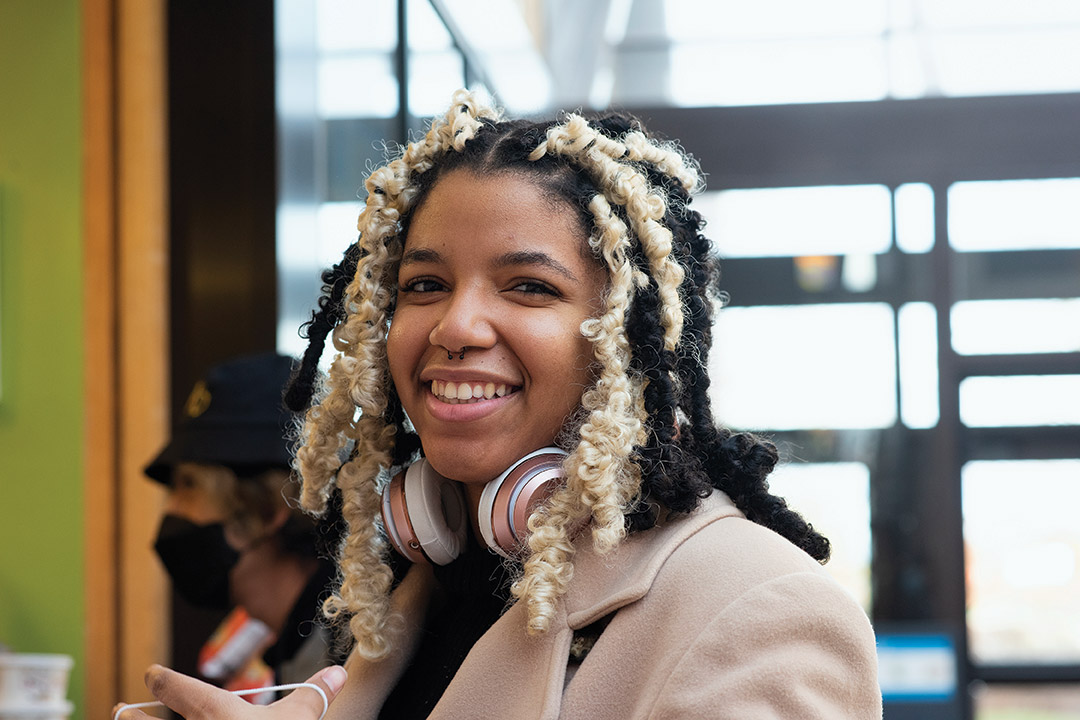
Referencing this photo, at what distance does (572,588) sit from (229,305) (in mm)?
2530

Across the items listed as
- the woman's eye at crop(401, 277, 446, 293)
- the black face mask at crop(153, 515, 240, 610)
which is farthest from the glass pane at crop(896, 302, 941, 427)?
the woman's eye at crop(401, 277, 446, 293)

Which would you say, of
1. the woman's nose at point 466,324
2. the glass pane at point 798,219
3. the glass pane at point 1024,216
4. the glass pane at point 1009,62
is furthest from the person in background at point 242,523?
the glass pane at point 1009,62

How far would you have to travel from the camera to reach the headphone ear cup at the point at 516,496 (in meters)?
1.52

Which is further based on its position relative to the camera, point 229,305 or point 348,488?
point 229,305

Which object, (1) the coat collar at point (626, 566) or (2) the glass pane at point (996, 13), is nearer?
(1) the coat collar at point (626, 566)

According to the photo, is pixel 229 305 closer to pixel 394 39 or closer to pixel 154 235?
pixel 154 235

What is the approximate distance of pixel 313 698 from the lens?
1520 mm

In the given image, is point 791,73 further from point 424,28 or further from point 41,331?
point 41,331

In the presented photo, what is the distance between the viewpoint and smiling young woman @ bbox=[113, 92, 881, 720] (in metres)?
1.35

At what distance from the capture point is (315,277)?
387 centimetres

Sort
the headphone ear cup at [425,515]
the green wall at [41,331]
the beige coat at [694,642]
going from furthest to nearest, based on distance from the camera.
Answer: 1. the green wall at [41,331]
2. the headphone ear cup at [425,515]
3. the beige coat at [694,642]

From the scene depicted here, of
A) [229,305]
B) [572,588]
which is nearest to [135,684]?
[229,305]

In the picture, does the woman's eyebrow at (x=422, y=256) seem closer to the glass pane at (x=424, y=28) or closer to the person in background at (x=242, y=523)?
the person in background at (x=242, y=523)

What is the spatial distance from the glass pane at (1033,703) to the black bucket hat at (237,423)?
144 inches
